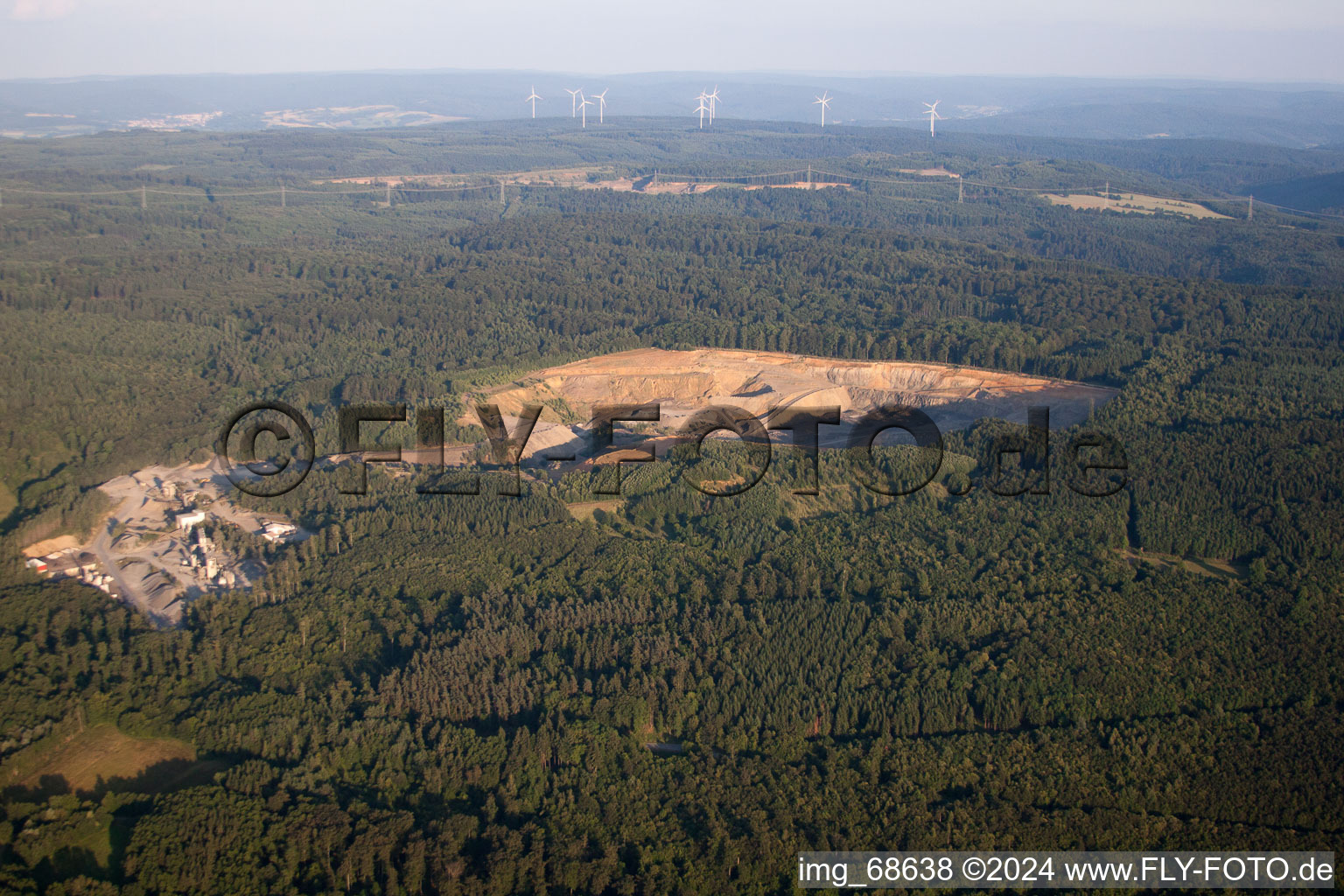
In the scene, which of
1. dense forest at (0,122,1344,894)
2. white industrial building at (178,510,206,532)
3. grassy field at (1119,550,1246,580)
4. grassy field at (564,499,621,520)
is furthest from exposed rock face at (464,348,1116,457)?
grassy field at (1119,550,1246,580)

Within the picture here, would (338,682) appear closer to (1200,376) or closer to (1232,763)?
(1232,763)

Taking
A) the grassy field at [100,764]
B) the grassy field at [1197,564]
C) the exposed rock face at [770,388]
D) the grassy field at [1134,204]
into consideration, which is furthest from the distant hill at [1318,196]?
the grassy field at [100,764]

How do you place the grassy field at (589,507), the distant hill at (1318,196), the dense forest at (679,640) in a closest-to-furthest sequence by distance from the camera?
the dense forest at (679,640)
the grassy field at (589,507)
the distant hill at (1318,196)

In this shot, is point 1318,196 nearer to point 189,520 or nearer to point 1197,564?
point 1197,564

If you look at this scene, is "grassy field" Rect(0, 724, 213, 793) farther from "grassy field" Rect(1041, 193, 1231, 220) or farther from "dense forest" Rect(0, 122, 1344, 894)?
"grassy field" Rect(1041, 193, 1231, 220)

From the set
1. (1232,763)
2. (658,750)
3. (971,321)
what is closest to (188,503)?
(658,750)

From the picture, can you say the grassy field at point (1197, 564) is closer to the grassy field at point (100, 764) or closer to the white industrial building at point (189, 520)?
the grassy field at point (100, 764)
